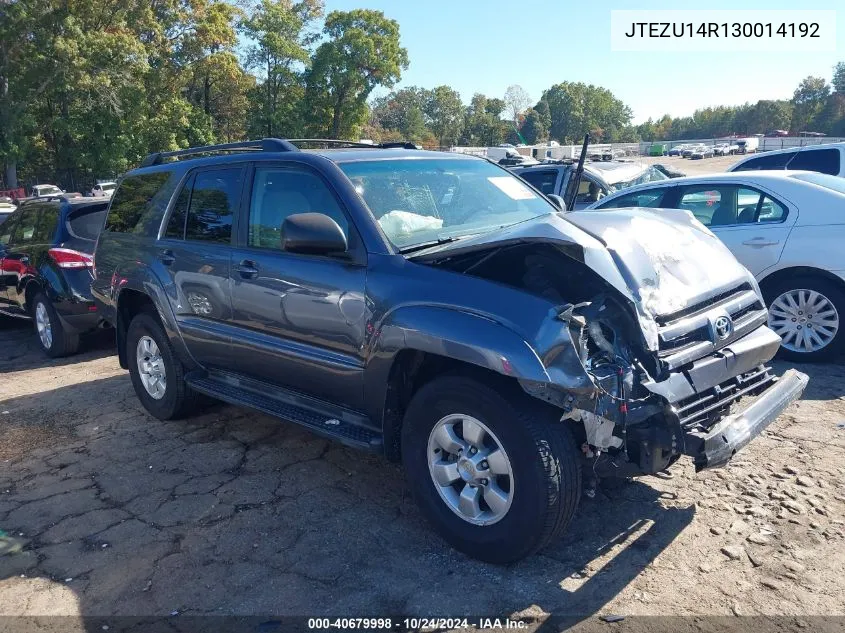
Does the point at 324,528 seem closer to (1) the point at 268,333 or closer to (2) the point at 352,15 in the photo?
(1) the point at 268,333

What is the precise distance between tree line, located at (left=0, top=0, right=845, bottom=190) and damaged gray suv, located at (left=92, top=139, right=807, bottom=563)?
76.0 feet

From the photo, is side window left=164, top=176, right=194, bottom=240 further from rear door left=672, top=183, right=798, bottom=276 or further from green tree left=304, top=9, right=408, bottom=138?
green tree left=304, top=9, right=408, bottom=138

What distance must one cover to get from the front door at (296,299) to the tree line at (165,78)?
76.4ft

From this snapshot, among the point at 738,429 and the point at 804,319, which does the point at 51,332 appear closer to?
the point at 738,429

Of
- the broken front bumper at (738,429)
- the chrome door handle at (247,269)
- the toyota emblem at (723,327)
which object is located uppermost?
the chrome door handle at (247,269)

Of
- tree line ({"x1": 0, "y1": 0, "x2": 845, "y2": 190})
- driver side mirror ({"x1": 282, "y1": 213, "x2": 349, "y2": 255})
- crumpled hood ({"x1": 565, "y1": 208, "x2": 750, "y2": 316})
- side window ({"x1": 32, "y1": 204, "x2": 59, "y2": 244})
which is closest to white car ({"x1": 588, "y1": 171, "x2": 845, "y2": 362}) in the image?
crumpled hood ({"x1": 565, "y1": 208, "x2": 750, "y2": 316})

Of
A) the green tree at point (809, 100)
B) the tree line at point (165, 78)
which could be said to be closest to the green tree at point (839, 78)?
the green tree at point (809, 100)

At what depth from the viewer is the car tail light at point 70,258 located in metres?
7.72

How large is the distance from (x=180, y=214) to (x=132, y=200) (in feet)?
3.02

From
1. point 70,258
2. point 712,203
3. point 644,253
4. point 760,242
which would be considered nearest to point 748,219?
point 760,242

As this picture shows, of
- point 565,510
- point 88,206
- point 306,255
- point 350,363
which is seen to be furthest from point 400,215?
point 88,206

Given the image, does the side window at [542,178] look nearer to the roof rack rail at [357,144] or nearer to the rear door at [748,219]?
the rear door at [748,219]

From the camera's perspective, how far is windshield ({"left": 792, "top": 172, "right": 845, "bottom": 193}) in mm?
6148

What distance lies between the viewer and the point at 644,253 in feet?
11.5
